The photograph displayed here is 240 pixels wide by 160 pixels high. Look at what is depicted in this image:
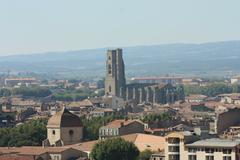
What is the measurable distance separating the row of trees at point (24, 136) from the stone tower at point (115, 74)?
240ft

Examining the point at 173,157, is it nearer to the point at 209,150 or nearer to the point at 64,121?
the point at 209,150

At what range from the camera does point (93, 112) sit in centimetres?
11012

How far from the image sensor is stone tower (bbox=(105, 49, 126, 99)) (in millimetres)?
148125

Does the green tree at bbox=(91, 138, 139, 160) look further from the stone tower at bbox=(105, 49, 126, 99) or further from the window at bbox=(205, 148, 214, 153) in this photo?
the stone tower at bbox=(105, 49, 126, 99)

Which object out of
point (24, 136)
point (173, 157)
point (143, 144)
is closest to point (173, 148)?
point (173, 157)

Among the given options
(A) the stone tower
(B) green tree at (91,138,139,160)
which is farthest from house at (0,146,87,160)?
(A) the stone tower

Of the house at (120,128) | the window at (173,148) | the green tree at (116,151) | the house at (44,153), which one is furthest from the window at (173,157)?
the house at (120,128)

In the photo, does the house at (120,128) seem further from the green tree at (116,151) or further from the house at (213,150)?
the house at (213,150)

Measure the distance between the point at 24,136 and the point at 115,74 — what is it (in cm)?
7644

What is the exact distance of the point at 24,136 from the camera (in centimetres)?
7256

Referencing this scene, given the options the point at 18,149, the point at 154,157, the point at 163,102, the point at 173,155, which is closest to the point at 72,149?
the point at 18,149

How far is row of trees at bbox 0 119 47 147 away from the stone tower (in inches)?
2875

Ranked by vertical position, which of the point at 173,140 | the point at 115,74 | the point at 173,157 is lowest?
the point at 115,74

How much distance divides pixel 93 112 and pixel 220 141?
190ft
